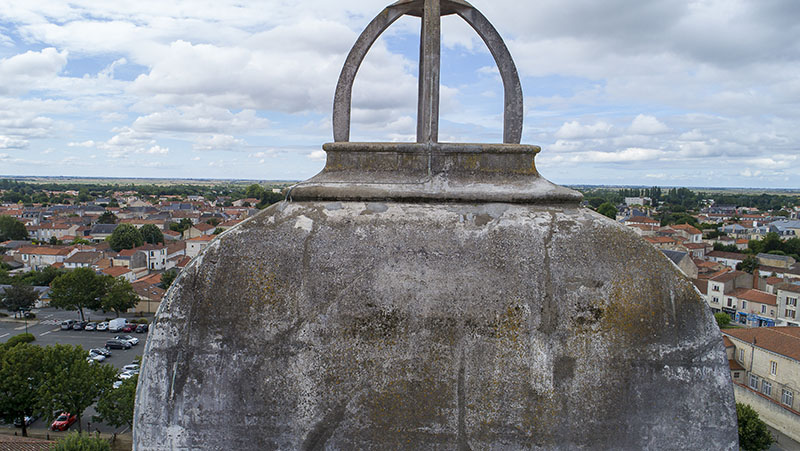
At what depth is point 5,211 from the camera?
111812 mm

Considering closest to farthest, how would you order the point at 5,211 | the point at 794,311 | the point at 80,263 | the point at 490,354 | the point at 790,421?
the point at 490,354 < the point at 790,421 < the point at 794,311 < the point at 80,263 < the point at 5,211

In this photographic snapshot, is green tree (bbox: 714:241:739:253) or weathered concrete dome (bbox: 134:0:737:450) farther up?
weathered concrete dome (bbox: 134:0:737:450)

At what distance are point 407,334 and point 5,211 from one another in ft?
452

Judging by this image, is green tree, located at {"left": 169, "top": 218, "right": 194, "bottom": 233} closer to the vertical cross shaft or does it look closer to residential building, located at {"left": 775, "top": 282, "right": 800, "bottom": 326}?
residential building, located at {"left": 775, "top": 282, "right": 800, "bottom": 326}

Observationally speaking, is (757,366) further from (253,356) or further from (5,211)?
(5,211)

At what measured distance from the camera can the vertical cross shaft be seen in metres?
3.39

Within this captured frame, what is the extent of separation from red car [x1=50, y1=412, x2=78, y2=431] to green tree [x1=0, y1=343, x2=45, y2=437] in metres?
1.13

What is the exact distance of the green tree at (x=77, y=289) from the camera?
43156 millimetres

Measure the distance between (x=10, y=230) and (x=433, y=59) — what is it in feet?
335

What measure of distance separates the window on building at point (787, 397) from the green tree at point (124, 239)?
71731 mm

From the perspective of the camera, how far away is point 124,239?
71562 mm

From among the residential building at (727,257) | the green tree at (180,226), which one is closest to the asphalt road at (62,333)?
the green tree at (180,226)

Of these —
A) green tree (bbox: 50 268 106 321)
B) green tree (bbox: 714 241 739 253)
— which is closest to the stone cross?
green tree (bbox: 50 268 106 321)

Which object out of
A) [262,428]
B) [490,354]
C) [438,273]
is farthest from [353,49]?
[262,428]
